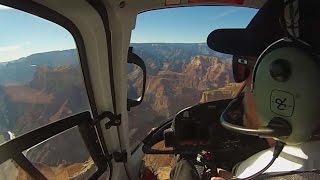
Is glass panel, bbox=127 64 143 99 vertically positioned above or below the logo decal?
below

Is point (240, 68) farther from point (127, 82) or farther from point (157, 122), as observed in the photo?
point (157, 122)

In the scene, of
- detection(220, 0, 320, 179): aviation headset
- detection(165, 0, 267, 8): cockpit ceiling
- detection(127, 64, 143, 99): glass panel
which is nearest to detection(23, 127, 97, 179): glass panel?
detection(127, 64, 143, 99): glass panel

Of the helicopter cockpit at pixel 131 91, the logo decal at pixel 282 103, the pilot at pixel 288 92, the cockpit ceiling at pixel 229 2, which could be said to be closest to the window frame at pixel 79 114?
the helicopter cockpit at pixel 131 91

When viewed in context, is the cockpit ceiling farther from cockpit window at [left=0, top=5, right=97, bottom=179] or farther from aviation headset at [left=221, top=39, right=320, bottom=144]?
aviation headset at [left=221, top=39, right=320, bottom=144]

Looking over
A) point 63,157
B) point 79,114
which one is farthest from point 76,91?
point 63,157

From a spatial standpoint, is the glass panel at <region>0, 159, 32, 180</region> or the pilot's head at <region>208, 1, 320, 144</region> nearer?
the pilot's head at <region>208, 1, 320, 144</region>

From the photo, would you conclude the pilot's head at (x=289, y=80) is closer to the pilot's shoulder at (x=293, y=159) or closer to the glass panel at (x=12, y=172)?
the pilot's shoulder at (x=293, y=159)

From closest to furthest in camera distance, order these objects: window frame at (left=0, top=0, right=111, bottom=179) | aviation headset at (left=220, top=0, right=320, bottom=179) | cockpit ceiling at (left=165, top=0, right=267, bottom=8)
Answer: aviation headset at (left=220, top=0, right=320, bottom=179) < window frame at (left=0, top=0, right=111, bottom=179) < cockpit ceiling at (left=165, top=0, right=267, bottom=8)

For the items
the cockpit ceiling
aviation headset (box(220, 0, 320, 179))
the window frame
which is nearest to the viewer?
aviation headset (box(220, 0, 320, 179))
